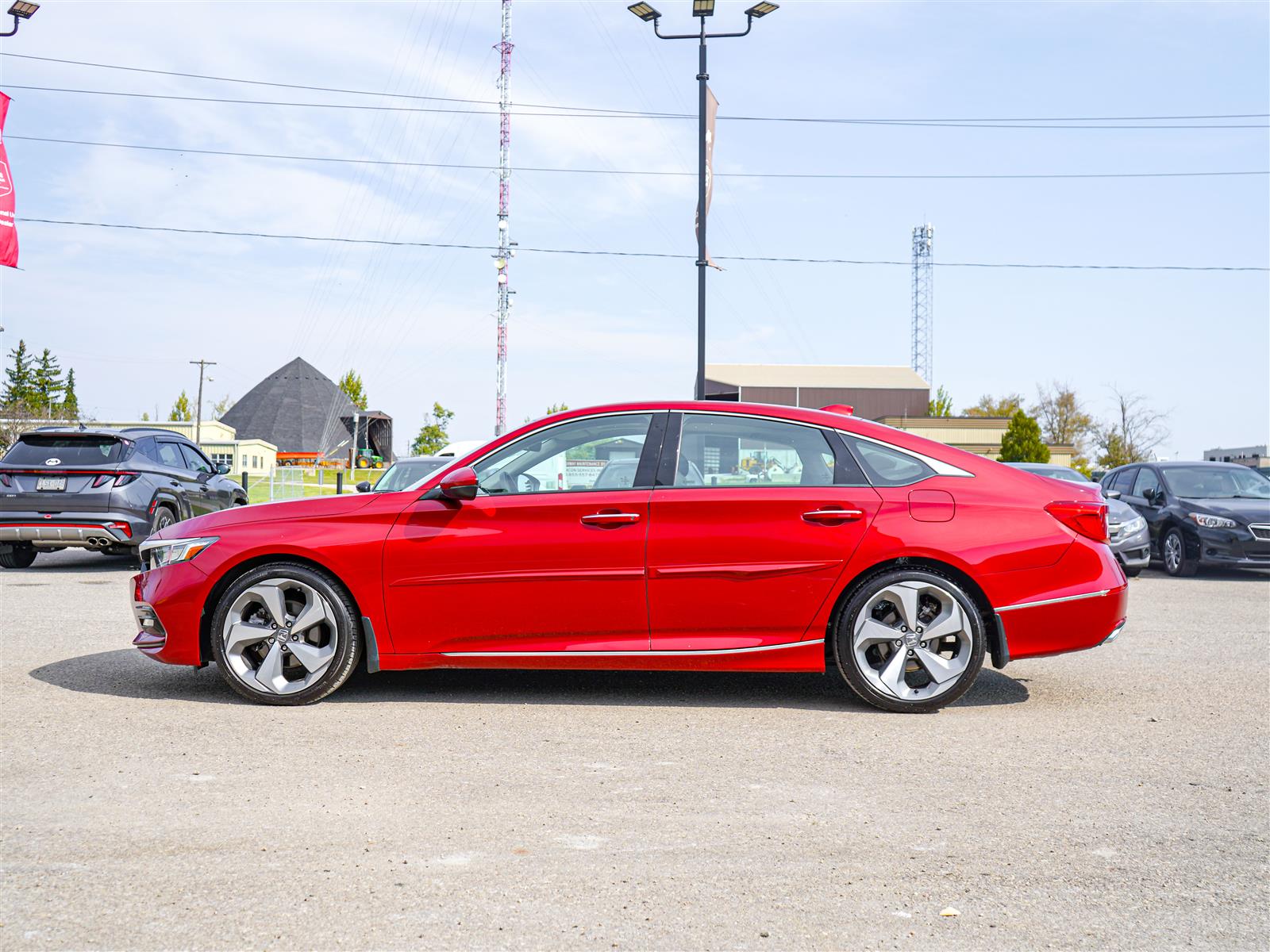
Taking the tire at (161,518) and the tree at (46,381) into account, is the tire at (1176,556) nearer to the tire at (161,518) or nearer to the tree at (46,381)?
the tire at (161,518)

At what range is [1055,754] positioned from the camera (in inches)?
187

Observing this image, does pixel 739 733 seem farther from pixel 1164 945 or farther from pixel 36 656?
pixel 36 656

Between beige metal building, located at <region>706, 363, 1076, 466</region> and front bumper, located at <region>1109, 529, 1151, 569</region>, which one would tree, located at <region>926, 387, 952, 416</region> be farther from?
front bumper, located at <region>1109, 529, 1151, 569</region>

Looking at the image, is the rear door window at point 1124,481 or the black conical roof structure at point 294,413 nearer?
the rear door window at point 1124,481

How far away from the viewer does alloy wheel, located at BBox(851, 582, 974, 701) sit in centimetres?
544

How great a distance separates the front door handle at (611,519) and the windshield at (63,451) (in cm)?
945

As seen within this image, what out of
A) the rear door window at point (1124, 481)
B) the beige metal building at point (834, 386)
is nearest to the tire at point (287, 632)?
the rear door window at point (1124, 481)

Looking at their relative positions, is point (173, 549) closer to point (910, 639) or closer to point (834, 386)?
point (910, 639)

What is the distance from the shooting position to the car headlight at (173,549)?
5660 millimetres

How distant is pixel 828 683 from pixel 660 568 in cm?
150

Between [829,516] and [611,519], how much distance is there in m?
1.08

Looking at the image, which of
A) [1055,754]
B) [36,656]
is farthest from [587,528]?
[36,656]

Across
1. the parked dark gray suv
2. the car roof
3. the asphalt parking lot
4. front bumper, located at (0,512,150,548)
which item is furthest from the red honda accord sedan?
front bumper, located at (0,512,150,548)

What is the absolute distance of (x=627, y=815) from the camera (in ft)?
12.7
